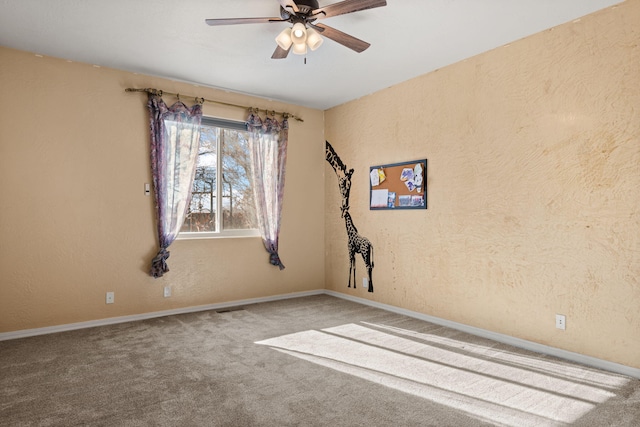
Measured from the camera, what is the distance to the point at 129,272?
4273 millimetres

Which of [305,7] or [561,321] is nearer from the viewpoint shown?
[305,7]

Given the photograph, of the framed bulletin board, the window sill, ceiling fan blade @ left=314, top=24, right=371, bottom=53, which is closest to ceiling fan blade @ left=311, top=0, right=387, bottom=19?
ceiling fan blade @ left=314, top=24, right=371, bottom=53

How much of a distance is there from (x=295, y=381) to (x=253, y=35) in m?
2.90

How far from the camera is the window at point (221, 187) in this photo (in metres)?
4.84

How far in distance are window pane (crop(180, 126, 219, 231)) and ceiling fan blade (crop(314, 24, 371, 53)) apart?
2.40 metres

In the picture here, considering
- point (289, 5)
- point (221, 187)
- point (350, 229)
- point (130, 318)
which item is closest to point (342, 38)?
point (289, 5)

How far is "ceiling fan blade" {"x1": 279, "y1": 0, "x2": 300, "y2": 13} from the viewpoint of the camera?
2623 mm

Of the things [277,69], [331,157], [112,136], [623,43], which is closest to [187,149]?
[112,136]

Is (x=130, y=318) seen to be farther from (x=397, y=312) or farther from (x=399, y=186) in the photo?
(x=399, y=186)

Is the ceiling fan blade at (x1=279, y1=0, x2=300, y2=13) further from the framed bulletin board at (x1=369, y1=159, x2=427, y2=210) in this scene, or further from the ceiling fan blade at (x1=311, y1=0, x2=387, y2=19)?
the framed bulletin board at (x1=369, y1=159, x2=427, y2=210)

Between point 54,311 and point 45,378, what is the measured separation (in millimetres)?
1333

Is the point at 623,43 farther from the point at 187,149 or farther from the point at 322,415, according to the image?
the point at 187,149

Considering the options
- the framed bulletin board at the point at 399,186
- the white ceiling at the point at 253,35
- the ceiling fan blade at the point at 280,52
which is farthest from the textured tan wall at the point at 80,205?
the framed bulletin board at the point at 399,186

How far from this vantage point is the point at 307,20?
289cm
